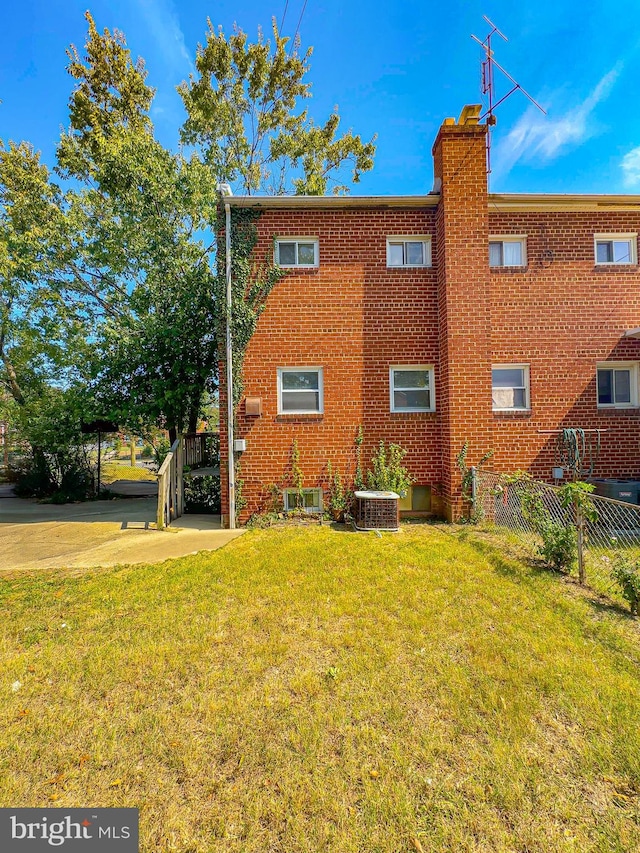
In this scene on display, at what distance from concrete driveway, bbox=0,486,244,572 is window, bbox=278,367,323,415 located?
2.80 meters

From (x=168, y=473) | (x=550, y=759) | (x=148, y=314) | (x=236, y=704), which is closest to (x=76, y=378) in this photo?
(x=148, y=314)

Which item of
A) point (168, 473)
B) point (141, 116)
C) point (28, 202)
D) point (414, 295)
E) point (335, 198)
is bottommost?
point (168, 473)

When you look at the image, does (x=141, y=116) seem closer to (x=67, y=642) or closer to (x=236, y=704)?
(x=67, y=642)

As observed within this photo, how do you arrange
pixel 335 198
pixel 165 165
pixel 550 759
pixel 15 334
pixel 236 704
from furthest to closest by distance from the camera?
pixel 15 334, pixel 165 165, pixel 335 198, pixel 236 704, pixel 550 759

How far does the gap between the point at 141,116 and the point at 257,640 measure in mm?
18441

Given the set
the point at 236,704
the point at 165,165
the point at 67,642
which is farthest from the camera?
the point at 165,165

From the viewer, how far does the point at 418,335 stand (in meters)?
8.14

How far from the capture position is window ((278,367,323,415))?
8070 millimetres

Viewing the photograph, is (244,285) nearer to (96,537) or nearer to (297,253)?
(297,253)

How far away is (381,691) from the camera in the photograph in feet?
9.28

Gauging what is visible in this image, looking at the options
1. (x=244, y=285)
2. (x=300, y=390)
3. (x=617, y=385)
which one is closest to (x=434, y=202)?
(x=244, y=285)

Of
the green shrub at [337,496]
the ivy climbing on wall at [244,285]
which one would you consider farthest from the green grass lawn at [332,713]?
the ivy climbing on wall at [244,285]

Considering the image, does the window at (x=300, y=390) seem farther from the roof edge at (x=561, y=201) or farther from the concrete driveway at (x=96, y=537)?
the roof edge at (x=561, y=201)

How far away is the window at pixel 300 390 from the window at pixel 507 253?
453 centimetres
